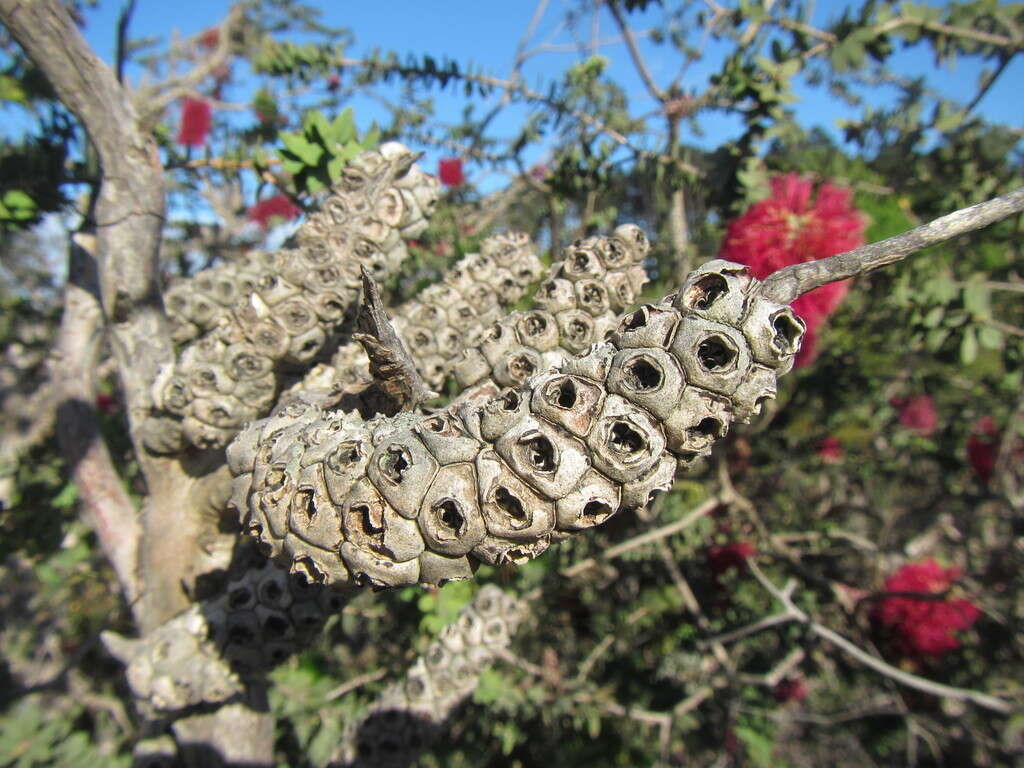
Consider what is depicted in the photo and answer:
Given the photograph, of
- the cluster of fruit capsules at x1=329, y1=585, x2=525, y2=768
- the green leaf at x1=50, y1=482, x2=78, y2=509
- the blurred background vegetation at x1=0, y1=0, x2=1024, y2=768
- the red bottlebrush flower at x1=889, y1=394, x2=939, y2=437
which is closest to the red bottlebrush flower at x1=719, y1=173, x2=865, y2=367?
the blurred background vegetation at x1=0, y1=0, x2=1024, y2=768

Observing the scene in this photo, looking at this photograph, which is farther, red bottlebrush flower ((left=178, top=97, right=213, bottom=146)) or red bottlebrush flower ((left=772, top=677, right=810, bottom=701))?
red bottlebrush flower ((left=178, top=97, right=213, bottom=146))

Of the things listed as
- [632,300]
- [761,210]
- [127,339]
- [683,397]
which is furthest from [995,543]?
[127,339]

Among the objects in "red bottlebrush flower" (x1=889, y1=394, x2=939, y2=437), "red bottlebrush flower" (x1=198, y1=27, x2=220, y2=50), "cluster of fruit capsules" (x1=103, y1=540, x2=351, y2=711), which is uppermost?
"red bottlebrush flower" (x1=198, y1=27, x2=220, y2=50)

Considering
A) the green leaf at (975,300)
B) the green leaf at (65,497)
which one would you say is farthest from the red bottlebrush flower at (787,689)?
the green leaf at (65,497)

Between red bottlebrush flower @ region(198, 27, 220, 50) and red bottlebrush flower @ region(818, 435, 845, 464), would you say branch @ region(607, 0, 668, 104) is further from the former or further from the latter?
red bottlebrush flower @ region(198, 27, 220, 50)

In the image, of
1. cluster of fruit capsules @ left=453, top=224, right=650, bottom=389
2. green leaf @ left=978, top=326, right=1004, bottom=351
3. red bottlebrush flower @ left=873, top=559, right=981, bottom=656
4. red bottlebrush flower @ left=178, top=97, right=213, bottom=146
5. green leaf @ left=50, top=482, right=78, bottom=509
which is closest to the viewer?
cluster of fruit capsules @ left=453, top=224, right=650, bottom=389

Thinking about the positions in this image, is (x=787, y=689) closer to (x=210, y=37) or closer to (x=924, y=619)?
(x=924, y=619)

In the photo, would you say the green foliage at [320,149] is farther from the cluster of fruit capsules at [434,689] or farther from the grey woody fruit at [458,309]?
the cluster of fruit capsules at [434,689]

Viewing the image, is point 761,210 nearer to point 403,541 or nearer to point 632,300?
point 632,300
